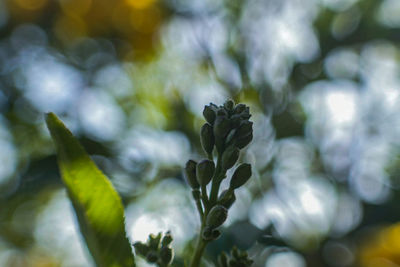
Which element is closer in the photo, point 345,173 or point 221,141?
point 221,141

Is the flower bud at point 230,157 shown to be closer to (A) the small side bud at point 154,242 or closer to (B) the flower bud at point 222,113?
(B) the flower bud at point 222,113

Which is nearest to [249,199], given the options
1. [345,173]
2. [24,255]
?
[345,173]

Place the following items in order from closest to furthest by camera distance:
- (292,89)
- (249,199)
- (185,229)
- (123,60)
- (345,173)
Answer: (185,229), (249,199), (345,173), (292,89), (123,60)

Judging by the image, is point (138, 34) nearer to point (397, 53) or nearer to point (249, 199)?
point (249, 199)

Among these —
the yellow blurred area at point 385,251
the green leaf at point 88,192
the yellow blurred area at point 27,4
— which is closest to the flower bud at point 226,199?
the green leaf at point 88,192

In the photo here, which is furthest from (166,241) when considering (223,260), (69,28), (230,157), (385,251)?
(69,28)

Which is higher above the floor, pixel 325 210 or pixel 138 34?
pixel 138 34
